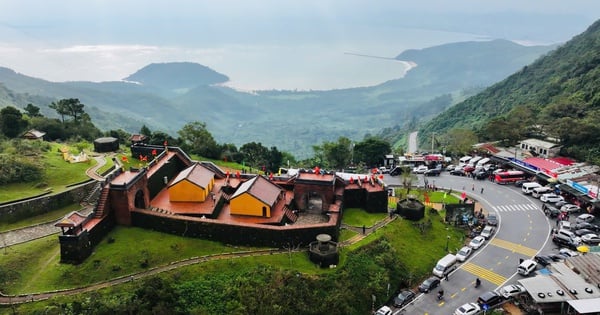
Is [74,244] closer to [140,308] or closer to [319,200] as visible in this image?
[140,308]

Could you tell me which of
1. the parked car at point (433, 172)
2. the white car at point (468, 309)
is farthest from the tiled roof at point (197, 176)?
the parked car at point (433, 172)

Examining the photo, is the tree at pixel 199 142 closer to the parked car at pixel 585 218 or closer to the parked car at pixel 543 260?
the parked car at pixel 543 260

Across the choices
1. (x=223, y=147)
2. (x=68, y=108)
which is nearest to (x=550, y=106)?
(x=223, y=147)

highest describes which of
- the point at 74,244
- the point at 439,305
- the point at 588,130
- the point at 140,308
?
the point at 588,130

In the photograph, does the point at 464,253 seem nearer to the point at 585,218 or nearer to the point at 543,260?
the point at 543,260

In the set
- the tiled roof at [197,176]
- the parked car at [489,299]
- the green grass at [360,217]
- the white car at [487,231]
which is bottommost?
the parked car at [489,299]

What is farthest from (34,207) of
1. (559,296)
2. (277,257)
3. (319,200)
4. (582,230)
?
(582,230)

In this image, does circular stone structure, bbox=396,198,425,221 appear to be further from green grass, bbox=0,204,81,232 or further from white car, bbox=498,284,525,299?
green grass, bbox=0,204,81,232
